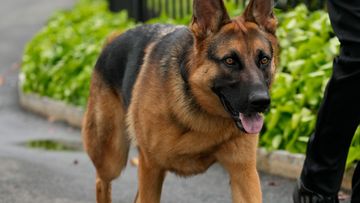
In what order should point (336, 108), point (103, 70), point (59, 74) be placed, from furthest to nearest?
1. point (59, 74)
2. point (103, 70)
3. point (336, 108)

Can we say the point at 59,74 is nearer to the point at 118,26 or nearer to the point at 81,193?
the point at 118,26

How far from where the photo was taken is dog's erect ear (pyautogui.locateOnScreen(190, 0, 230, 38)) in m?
4.72

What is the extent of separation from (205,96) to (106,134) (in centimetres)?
135

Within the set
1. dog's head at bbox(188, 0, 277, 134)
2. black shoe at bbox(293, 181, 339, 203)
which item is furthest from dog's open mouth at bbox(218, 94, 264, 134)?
black shoe at bbox(293, 181, 339, 203)

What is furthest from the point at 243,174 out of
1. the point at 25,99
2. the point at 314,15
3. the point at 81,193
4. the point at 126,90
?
the point at 25,99

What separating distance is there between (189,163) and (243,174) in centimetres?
34

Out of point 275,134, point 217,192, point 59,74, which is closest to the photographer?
point 217,192

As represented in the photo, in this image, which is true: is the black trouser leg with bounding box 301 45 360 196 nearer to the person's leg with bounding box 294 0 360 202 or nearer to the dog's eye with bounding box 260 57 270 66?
the person's leg with bounding box 294 0 360 202

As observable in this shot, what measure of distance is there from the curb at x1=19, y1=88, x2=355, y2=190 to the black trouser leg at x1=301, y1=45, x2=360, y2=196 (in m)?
1.63

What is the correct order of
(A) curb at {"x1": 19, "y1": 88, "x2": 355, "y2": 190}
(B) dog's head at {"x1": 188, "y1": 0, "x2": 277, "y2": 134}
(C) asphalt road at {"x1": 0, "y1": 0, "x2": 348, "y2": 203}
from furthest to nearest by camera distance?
1. (A) curb at {"x1": 19, "y1": 88, "x2": 355, "y2": 190}
2. (C) asphalt road at {"x1": 0, "y1": 0, "x2": 348, "y2": 203}
3. (B) dog's head at {"x1": 188, "y1": 0, "x2": 277, "y2": 134}

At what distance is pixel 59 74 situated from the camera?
11.1 metres

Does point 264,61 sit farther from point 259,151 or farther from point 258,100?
point 259,151

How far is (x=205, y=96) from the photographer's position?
4.77 m

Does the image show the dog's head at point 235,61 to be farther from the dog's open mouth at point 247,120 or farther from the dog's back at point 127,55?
the dog's back at point 127,55
